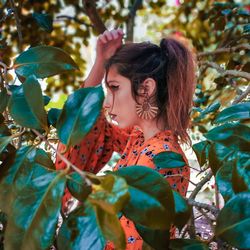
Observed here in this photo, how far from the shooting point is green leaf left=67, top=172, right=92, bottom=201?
0.44 m

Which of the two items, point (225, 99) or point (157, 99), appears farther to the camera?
point (225, 99)

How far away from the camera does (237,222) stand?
472 millimetres

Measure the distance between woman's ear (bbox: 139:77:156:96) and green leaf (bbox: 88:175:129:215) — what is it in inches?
33.7

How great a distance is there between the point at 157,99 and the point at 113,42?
0.19m

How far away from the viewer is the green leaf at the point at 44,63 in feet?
1.97

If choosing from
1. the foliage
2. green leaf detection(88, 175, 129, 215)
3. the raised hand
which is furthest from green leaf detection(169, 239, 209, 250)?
the raised hand

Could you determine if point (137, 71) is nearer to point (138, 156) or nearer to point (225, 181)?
point (138, 156)

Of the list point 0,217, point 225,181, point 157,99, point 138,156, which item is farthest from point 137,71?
point 225,181

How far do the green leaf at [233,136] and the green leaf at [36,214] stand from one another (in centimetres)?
18

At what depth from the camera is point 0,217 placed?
85 centimetres

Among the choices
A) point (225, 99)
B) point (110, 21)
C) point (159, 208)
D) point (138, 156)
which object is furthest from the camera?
point (110, 21)

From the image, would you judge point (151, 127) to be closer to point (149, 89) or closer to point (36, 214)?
point (149, 89)

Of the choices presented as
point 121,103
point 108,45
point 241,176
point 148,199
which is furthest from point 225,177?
point 108,45

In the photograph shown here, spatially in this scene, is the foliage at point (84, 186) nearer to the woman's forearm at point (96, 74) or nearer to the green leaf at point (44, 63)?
the green leaf at point (44, 63)
